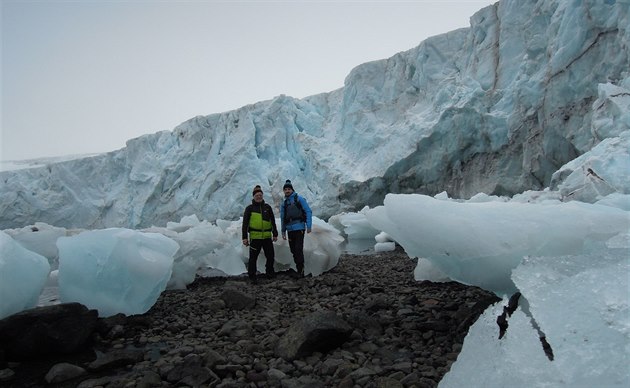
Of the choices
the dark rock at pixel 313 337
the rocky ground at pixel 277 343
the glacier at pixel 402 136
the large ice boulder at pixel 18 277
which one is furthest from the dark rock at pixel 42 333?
the glacier at pixel 402 136

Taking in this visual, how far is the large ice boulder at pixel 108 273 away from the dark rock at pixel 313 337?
1608 mm

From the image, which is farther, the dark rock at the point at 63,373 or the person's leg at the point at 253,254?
the person's leg at the point at 253,254

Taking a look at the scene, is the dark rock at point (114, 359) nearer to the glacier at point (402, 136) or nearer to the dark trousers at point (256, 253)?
the dark trousers at point (256, 253)

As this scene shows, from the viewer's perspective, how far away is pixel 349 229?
40.3ft

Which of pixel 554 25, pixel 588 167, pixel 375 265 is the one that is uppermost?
pixel 554 25

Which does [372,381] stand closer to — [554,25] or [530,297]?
[530,297]

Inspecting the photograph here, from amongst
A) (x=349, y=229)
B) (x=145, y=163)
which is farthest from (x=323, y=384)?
(x=145, y=163)

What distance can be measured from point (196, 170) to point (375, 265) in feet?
57.7

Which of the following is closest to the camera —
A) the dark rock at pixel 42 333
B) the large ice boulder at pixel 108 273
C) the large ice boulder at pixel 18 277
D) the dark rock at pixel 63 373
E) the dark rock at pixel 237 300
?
the dark rock at pixel 63 373

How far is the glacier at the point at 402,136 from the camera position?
10969 mm

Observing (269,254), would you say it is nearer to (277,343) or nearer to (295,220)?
(295,220)

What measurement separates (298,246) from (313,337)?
2610 mm

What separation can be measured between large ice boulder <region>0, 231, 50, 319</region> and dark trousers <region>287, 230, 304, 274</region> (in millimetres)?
2517

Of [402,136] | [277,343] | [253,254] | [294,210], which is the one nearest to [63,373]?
[277,343]
